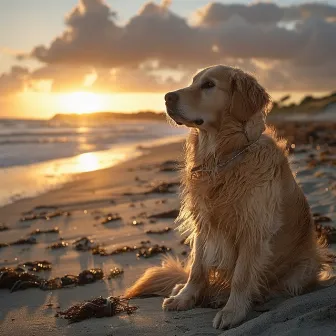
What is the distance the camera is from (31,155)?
573 inches

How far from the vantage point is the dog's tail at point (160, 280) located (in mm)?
4156

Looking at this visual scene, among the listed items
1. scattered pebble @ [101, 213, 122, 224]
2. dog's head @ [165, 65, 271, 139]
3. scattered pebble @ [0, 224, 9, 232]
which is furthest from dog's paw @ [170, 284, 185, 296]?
scattered pebble @ [0, 224, 9, 232]

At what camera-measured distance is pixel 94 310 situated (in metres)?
3.68

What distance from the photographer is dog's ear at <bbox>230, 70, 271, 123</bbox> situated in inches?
150

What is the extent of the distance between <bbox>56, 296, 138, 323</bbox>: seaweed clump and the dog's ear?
1.60 meters

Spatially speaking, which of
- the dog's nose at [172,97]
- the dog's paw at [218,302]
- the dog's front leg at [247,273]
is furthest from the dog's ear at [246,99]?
the dog's paw at [218,302]

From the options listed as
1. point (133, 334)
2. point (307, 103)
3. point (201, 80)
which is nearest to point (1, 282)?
point (133, 334)

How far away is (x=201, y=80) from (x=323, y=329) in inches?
80.9

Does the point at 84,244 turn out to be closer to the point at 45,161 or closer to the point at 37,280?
the point at 37,280

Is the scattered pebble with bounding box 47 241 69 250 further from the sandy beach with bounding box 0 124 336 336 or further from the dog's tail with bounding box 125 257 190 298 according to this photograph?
the dog's tail with bounding box 125 257 190 298

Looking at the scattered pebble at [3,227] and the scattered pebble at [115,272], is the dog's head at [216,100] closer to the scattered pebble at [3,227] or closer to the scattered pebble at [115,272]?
the scattered pebble at [115,272]

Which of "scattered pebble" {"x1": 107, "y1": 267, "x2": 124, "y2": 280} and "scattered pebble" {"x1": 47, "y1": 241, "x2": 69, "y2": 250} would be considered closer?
"scattered pebble" {"x1": 107, "y1": 267, "x2": 124, "y2": 280}

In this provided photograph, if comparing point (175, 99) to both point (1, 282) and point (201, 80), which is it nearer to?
point (201, 80)

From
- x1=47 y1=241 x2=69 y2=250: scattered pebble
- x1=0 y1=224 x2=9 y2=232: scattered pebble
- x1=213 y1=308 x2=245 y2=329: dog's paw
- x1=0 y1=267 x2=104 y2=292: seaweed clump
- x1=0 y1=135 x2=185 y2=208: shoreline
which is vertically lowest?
x1=213 y1=308 x2=245 y2=329: dog's paw
